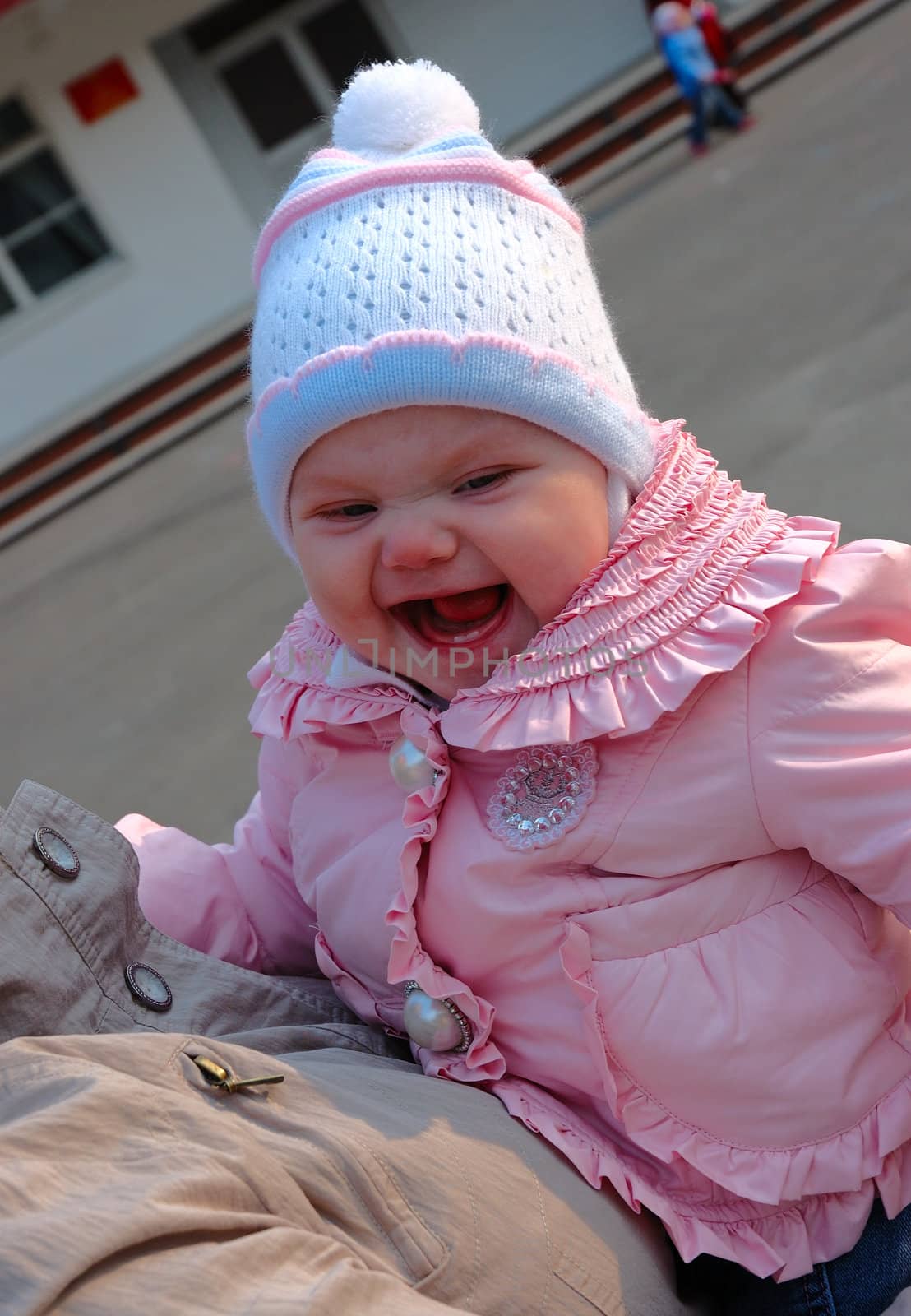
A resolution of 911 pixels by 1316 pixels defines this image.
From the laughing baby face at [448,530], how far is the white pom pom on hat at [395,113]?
1.22 feet

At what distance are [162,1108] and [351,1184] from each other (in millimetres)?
188

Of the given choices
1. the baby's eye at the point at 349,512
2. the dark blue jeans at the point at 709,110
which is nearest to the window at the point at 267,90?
the dark blue jeans at the point at 709,110

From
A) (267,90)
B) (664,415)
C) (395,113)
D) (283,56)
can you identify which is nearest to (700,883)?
(395,113)

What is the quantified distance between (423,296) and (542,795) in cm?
55

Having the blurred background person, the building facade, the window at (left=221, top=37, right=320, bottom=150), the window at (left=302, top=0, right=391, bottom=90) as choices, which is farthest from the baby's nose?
the window at (left=302, top=0, right=391, bottom=90)

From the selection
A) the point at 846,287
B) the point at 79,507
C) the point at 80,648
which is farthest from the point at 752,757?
the point at 79,507

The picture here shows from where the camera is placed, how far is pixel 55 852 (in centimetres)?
137

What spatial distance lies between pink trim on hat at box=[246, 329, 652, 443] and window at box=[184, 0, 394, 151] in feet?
38.9

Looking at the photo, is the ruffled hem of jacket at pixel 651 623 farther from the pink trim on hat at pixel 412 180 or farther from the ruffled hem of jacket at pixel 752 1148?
the pink trim on hat at pixel 412 180

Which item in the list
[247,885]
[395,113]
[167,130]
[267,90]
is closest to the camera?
[395,113]

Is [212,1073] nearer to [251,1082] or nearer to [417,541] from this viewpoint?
[251,1082]

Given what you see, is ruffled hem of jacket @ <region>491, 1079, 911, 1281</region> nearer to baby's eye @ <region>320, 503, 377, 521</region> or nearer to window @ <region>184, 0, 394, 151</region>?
baby's eye @ <region>320, 503, 377, 521</region>

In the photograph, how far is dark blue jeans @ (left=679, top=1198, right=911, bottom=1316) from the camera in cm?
139

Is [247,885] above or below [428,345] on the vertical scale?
below
